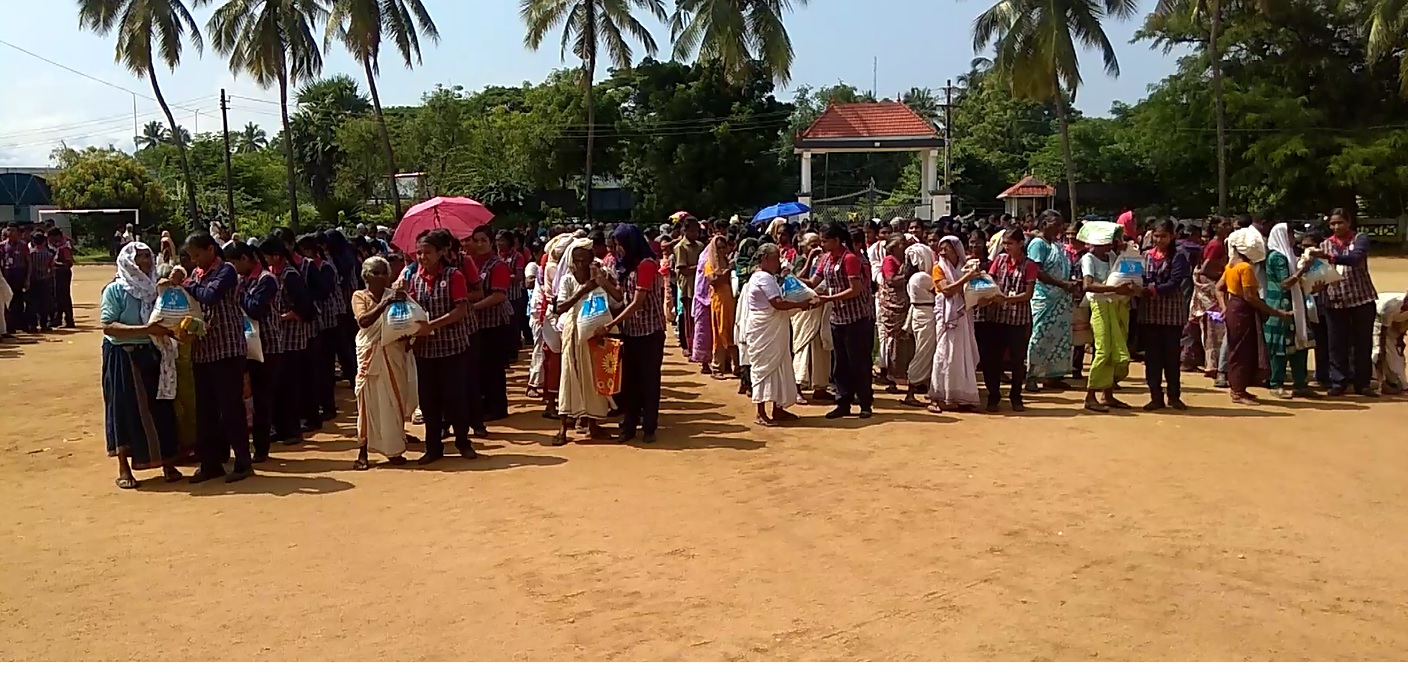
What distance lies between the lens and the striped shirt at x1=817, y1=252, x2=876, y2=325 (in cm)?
898

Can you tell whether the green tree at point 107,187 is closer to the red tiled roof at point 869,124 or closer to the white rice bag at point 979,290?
the red tiled roof at point 869,124

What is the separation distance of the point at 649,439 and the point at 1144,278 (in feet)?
13.7

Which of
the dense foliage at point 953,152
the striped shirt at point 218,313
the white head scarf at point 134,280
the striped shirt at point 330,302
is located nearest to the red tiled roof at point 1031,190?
the dense foliage at point 953,152

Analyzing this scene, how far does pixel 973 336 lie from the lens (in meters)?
9.42

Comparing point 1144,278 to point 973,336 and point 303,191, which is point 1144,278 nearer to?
point 973,336

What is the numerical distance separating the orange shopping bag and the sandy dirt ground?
0.47m

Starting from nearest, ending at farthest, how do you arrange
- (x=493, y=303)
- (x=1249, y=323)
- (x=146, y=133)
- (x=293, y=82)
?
(x=493, y=303) → (x=1249, y=323) → (x=293, y=82) → (x=146, y=133)

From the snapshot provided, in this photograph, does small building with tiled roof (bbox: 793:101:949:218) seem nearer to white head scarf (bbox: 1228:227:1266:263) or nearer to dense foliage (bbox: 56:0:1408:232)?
dense foliage (bbox: 56:0:1408:232)

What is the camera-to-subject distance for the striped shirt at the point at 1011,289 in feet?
30.1

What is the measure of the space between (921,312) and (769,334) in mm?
1797

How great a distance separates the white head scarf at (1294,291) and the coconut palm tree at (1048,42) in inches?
844

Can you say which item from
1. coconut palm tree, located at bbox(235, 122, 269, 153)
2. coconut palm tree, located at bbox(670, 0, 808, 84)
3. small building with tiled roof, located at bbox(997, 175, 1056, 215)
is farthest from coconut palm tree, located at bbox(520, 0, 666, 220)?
coconut palm tree, located at bbox(235, 122, 269, 153)

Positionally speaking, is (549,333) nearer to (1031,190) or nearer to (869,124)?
(869,124)

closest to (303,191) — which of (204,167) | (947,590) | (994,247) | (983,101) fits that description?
(204,167)
